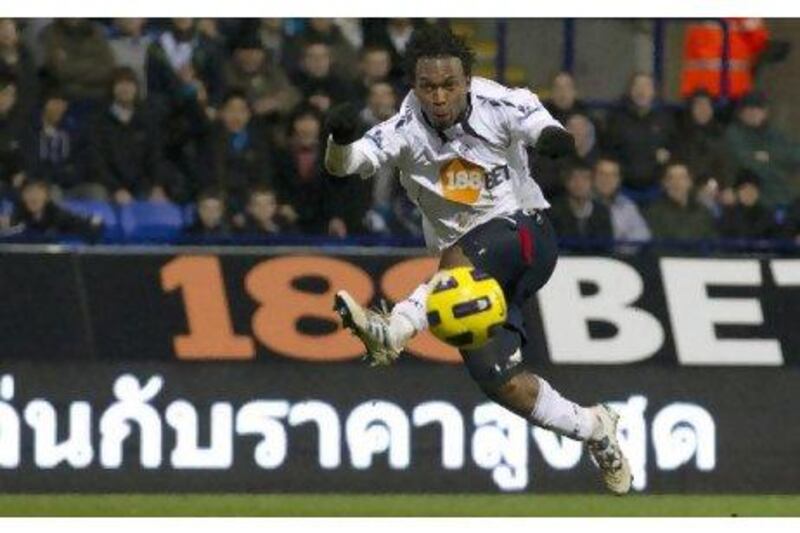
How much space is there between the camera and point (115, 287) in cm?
1725

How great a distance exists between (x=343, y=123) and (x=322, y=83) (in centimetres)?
661

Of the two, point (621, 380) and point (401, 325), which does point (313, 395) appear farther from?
point (401, 325)

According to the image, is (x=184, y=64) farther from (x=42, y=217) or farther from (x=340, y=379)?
(x=340, y=379)

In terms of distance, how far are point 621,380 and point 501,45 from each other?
3943mm

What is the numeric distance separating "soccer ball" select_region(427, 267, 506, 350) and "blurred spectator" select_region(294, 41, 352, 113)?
6.06m

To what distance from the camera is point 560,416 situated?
1354 cm

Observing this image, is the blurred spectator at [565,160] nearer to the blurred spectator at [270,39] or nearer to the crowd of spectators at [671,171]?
the crowd of spectators at [671,171]

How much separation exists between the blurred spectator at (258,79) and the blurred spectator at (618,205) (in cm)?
227

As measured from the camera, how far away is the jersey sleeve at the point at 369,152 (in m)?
12.8

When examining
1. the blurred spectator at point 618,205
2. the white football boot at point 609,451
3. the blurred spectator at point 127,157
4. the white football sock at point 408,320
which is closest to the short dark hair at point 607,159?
the blurred spectator at point 618,205

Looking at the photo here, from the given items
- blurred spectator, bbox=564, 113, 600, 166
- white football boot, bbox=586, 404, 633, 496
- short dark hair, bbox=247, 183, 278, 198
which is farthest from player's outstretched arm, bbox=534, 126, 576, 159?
blurred spectator, bbox=564, 113, 600, 166

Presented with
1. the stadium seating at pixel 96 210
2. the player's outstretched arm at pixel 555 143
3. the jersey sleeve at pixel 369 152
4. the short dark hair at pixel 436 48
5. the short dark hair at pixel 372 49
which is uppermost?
the short dark hair at pixel 436 48

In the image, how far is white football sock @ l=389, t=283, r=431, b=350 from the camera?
13078 millimetres
